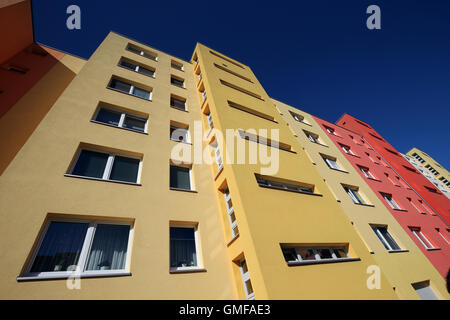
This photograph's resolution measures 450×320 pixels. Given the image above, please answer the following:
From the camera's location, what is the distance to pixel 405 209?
1339cm

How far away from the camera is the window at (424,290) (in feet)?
28.3

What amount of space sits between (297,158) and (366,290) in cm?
502

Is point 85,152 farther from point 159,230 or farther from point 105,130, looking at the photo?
point 159,230

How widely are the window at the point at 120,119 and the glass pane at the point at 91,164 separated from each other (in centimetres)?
153

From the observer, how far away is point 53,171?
5055 millimetres

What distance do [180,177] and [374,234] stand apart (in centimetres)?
1036

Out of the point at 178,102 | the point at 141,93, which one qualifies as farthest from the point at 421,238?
the point at 141,93

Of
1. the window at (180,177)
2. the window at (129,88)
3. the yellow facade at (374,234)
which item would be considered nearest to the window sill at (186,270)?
the window at (180,177)

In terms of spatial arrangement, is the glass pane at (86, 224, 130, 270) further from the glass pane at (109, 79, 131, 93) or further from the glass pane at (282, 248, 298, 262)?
the glass pane at (109, 79, 131, 93)

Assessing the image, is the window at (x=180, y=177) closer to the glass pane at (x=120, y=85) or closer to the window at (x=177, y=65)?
the glass pane at (x=120, y=85)

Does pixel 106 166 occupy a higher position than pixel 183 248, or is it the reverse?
pixel 106 166

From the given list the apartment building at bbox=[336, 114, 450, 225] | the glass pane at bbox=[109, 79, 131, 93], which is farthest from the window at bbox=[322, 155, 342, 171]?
the glass pane at bbox=[109, 79, 131, 93]

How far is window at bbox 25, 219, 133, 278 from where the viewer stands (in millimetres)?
3887

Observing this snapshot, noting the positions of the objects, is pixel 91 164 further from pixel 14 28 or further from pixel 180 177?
pixel 14 28
